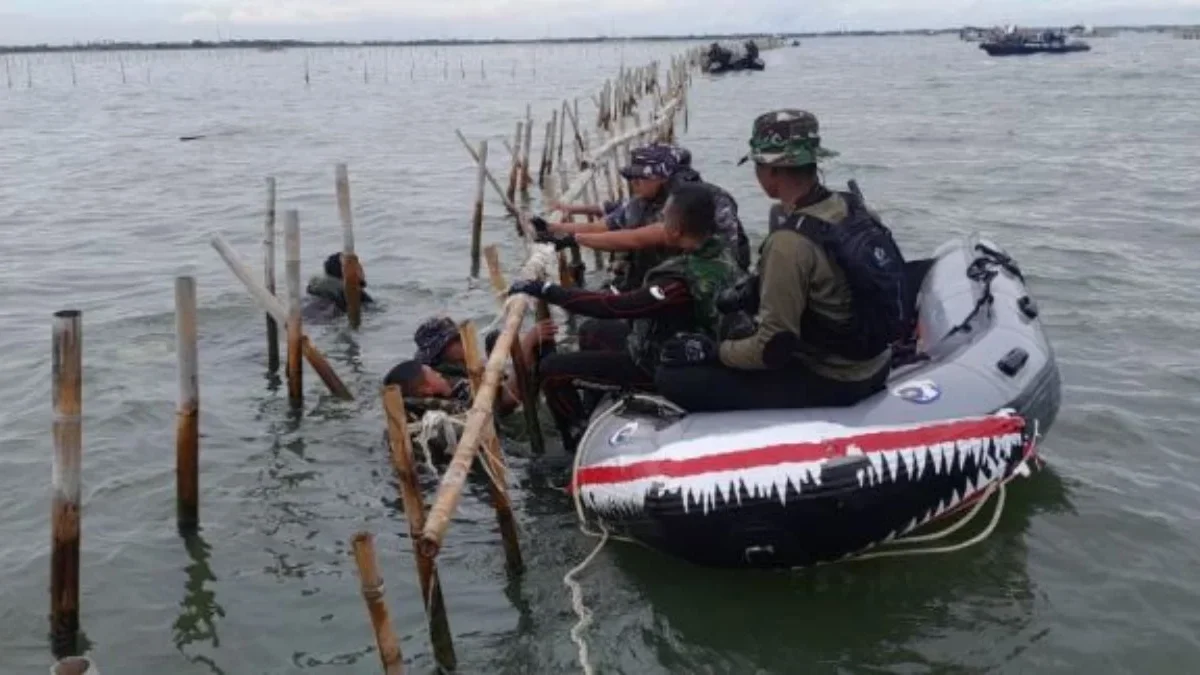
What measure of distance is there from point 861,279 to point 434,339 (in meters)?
4.93

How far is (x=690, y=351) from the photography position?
6484mm

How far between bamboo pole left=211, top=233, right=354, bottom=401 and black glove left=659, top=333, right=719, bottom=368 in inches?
162

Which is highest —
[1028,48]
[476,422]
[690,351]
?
[1028,48]

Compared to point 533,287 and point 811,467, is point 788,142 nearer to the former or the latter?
point 811,467

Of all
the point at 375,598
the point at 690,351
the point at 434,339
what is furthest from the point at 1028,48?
the point at 375,598

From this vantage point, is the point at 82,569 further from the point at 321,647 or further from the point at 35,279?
the point at 35,279

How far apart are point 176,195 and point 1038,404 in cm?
2193

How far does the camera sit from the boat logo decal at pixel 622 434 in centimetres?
659

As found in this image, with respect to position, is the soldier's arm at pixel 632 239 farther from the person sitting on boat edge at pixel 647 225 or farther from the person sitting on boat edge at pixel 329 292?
the person sitting on boat edge at pixel 329 292

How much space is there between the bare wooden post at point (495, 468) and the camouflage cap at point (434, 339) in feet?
9.99

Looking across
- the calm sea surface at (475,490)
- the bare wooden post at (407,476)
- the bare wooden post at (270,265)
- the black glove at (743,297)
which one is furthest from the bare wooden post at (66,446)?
the bare wooden post at (270,265)

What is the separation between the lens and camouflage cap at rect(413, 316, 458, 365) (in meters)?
9.59

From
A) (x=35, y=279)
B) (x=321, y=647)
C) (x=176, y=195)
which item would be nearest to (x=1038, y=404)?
(x=321, y=647)

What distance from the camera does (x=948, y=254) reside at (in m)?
9.70
